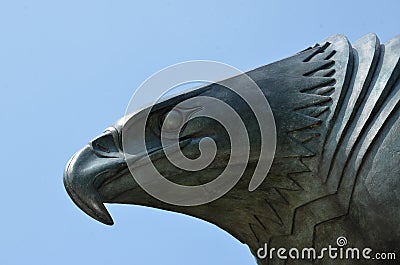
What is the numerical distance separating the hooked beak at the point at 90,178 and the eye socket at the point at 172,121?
20 cm

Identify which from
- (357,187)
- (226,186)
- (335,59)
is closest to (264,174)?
(226,186)

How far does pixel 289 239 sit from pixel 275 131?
414 mm

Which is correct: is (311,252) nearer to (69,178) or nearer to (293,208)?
(293,208)

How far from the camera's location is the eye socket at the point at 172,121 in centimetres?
277

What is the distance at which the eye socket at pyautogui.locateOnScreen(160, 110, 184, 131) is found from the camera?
2.77 metres

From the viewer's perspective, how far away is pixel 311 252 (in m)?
2.87

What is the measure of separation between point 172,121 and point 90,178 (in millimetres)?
352

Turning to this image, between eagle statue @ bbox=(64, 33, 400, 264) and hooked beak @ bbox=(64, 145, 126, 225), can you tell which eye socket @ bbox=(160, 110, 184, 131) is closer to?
eagle statue @ bbox=(64, 33, 400, 264)

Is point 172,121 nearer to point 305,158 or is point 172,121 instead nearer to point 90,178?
point 90,178

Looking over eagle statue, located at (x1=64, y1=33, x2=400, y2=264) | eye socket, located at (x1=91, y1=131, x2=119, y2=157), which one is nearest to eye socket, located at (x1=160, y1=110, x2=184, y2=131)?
eagle statue, located at (x1=64, y1=33, x2=400, y2=264)

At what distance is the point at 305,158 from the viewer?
9.05ft

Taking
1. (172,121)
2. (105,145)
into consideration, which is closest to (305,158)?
(172,121)

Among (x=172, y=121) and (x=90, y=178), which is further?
(x=172, y=121)

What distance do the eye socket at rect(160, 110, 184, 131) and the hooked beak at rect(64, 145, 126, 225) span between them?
0.65ft
